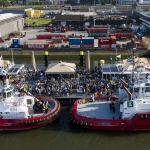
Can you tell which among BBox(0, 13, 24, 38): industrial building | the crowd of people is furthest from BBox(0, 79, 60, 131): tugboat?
BBox(0, 13, 24, 38): industrial building

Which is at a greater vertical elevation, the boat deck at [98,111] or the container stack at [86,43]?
the container stack at [86,43]

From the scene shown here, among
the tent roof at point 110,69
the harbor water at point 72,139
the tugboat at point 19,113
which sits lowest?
the harbor water at point 72,139

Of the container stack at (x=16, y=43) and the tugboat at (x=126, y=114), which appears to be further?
the container stack at (x=16, y=43)

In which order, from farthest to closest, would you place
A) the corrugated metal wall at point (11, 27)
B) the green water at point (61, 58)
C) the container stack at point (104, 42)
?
the corrugated metal wall at point (11, 27) → the container stack at point (104, 42) → the green water at point (61, 58)

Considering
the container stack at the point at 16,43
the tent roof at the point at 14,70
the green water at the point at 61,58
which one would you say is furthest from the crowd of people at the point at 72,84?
the container stack at the point at 16,43

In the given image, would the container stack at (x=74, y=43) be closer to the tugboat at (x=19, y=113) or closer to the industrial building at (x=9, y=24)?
the industrial building at (x=9, y=24)

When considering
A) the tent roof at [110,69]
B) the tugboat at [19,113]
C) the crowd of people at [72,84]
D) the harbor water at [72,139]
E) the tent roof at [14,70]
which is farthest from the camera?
the tent roof at [14,70]

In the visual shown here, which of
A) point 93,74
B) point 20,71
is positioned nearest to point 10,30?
point 20,71

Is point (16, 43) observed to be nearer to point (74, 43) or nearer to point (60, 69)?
point (74, 43)
